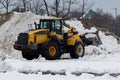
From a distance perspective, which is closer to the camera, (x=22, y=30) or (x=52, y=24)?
(x=52, y=24)

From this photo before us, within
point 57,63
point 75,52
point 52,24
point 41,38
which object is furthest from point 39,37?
point 57,63

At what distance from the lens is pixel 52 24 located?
2914 cm

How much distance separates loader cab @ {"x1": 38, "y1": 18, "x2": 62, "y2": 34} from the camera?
2909cm

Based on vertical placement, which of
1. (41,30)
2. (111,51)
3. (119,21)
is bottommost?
(119,21)

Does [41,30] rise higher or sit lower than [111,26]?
higher

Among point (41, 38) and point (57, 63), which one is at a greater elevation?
point (41, 38)

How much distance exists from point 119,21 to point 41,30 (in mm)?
70391

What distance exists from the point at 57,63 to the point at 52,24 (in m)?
6.26

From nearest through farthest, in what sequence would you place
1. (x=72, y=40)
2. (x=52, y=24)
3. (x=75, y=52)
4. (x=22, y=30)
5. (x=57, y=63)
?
(x=57, y=63) < (x=52, y=24) < (x=75, y=52) < (x=72, y=40) < (x=22, y=30)

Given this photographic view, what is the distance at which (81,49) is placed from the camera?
30.4m

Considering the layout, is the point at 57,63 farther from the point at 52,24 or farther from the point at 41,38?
the point at 52,24

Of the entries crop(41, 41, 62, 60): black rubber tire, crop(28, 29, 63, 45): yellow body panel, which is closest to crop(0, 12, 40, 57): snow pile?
crop(28, 29, 63, 45): yellow body panel

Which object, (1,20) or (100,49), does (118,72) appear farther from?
(1,20)

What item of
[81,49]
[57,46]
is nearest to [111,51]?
[81,49]
